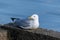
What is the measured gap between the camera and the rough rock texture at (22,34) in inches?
146

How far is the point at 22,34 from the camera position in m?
3.99

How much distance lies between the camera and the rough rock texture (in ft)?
12.2

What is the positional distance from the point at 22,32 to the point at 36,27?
42cm

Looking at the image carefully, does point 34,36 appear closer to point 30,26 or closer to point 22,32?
point 22,32

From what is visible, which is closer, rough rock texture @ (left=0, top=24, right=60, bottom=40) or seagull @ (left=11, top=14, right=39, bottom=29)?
rough rock texture @ (left=0, top=24, right=60, bottom=40)

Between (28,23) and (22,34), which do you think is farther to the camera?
(28,23)

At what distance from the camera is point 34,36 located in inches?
150

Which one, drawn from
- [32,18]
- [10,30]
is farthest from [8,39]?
[32,18]

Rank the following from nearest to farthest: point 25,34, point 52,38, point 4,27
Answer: point 52,38
point 25,34
point 4,27

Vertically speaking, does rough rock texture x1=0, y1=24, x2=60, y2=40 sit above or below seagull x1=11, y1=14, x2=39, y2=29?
below

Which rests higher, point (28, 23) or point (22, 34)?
point (28, 23)

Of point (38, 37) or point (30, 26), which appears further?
point (30, 26)

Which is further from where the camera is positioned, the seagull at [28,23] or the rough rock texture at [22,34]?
the seagull at [28,23]

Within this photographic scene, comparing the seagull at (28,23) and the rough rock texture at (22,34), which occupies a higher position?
the seagull at (28,23)
